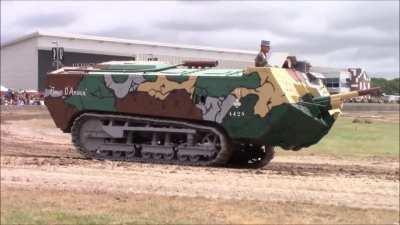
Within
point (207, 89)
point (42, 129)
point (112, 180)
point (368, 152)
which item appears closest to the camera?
point (207, 89)

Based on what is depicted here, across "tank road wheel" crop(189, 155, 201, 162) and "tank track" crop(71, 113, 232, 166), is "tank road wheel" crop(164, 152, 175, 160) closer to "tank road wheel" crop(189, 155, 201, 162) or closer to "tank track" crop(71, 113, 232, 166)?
"tank track" crop(71, 113, 232, 166)

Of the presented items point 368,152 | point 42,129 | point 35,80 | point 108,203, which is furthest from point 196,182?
point 35,80

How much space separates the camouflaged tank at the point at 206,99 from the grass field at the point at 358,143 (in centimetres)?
5528

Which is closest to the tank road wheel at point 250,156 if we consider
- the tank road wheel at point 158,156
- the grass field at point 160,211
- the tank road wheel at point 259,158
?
the tank road wheel at point 259,158

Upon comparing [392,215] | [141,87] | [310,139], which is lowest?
[392,215]

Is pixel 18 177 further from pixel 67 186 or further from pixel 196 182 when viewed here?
pixel 196 182

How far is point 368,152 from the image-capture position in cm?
6638

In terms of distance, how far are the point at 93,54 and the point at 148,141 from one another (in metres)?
1.53

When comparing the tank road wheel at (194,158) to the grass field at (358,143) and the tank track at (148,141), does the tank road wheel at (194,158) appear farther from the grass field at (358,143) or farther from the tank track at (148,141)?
the grass field at (358,143)

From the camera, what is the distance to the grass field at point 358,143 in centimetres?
6531

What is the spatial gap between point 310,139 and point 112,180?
33.9 m

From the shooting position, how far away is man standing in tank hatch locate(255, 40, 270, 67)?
539cm

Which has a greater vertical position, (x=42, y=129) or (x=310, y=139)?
(x=310, y=139)

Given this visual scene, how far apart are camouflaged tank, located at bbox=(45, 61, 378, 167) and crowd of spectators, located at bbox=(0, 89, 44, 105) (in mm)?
168
